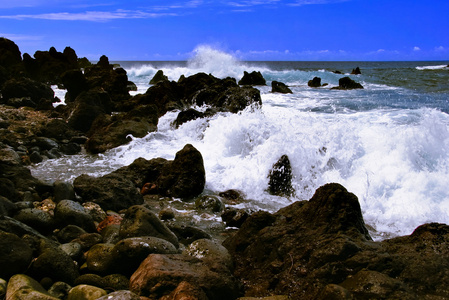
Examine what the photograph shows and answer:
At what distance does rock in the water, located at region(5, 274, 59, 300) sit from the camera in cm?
242

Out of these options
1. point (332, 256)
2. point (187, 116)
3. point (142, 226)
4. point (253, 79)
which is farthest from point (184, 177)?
point (253, 79)

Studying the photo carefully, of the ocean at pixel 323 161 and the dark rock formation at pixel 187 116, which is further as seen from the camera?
the dark rock formation at pixel 187 116

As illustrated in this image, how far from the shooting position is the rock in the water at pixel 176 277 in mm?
2686

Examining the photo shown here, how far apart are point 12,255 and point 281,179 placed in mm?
4366

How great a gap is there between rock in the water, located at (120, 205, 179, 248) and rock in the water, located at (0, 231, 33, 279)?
2.86ft

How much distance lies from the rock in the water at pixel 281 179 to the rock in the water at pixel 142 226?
2863mm

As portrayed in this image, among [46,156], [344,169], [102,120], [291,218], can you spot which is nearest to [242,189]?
[344,169]

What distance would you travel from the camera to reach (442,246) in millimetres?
3051

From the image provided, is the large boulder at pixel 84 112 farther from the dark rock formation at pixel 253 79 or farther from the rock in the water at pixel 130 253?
the dark rock formation at pixel 253 79

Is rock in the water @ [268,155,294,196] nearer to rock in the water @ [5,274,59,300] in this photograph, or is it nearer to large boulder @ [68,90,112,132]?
rock in the water @ [5,274,59,300]

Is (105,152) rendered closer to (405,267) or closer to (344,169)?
(344,169)

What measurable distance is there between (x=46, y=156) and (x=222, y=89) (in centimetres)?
760

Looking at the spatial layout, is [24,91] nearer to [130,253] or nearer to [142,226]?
[142,226]

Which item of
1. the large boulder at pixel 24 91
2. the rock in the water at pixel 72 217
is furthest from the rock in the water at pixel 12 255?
the large boulder at pixel 24 91
